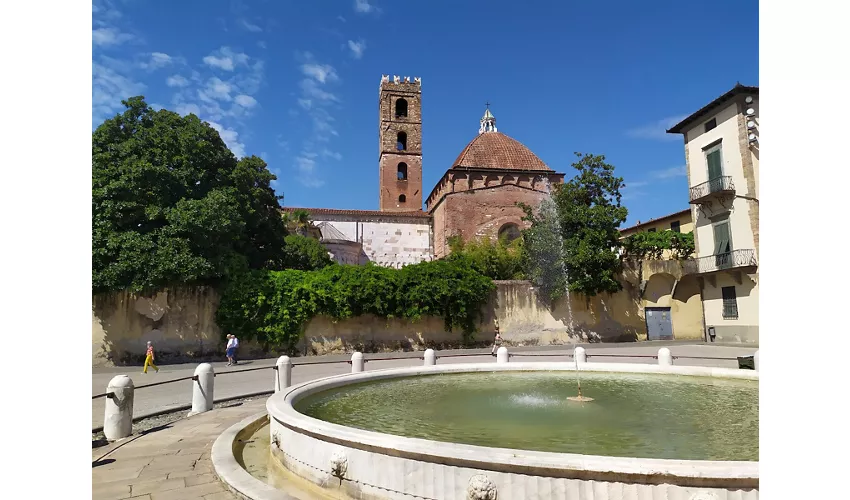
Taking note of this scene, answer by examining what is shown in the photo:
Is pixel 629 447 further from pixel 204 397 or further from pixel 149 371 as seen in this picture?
pixel 149 371

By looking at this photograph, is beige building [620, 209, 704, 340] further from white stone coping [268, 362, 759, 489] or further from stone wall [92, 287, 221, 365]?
white stone coping [268, 362, 759, 489]

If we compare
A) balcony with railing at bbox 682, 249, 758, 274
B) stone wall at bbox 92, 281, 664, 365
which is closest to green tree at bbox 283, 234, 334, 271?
stone wall at bbox 92, 281, 664, 365

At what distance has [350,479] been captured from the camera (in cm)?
355

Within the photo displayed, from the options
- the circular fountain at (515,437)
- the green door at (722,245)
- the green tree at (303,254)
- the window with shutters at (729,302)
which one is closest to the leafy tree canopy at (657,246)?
the green door at (722,245)

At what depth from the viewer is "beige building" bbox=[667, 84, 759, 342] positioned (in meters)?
18.6

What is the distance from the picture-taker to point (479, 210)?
32750mm

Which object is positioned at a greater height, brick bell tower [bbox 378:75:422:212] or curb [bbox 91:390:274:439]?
brick bell tower [bbox 378:75:422:212]

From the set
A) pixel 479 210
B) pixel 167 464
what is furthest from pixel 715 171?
pixel 167 464

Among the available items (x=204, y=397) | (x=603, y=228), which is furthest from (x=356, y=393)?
(x=603, y=228)

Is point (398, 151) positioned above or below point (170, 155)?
above

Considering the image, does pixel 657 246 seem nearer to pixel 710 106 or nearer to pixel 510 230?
pixel 710 106

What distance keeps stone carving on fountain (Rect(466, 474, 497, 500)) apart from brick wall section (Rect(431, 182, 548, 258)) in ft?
93.6
